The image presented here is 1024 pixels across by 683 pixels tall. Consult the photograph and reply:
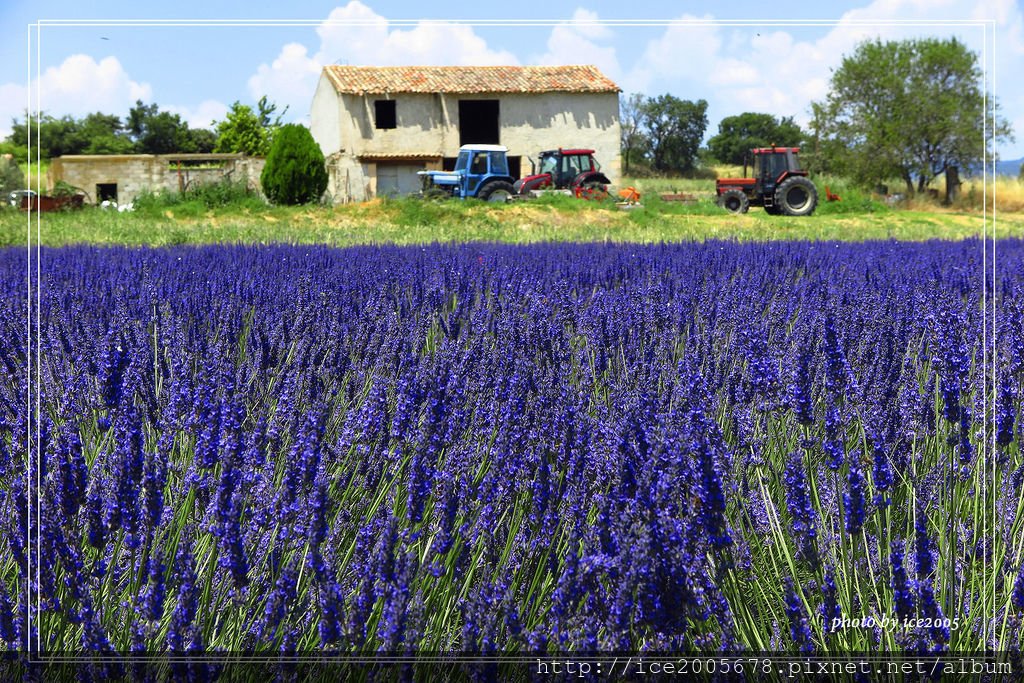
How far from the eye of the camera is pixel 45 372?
10.5ft

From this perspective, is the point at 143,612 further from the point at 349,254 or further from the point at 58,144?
the point at 58,144

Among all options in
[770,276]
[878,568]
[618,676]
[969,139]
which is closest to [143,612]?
[618,676]

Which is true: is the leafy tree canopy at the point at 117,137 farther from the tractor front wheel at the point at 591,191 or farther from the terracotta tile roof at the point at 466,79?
the tractor front wheel at the point at 591,191

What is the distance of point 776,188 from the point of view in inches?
811

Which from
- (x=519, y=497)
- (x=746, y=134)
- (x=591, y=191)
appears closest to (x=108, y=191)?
(x=591, y=191)

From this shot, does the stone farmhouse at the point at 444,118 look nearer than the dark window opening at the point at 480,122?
Yes

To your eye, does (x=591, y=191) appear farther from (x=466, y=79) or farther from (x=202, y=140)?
(x=202, y=140)

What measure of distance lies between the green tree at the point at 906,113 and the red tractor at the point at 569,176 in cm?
1277

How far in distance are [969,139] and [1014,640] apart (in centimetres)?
3157

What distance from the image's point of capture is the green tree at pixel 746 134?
55.8 m

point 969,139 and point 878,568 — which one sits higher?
point 969,139

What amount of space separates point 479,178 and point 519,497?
19592 millimetres

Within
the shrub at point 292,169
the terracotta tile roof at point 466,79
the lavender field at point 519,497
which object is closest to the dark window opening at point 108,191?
the terracotta tile roof at point 466,79

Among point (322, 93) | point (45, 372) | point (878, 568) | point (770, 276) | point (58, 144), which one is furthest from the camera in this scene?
point (58, 144)
